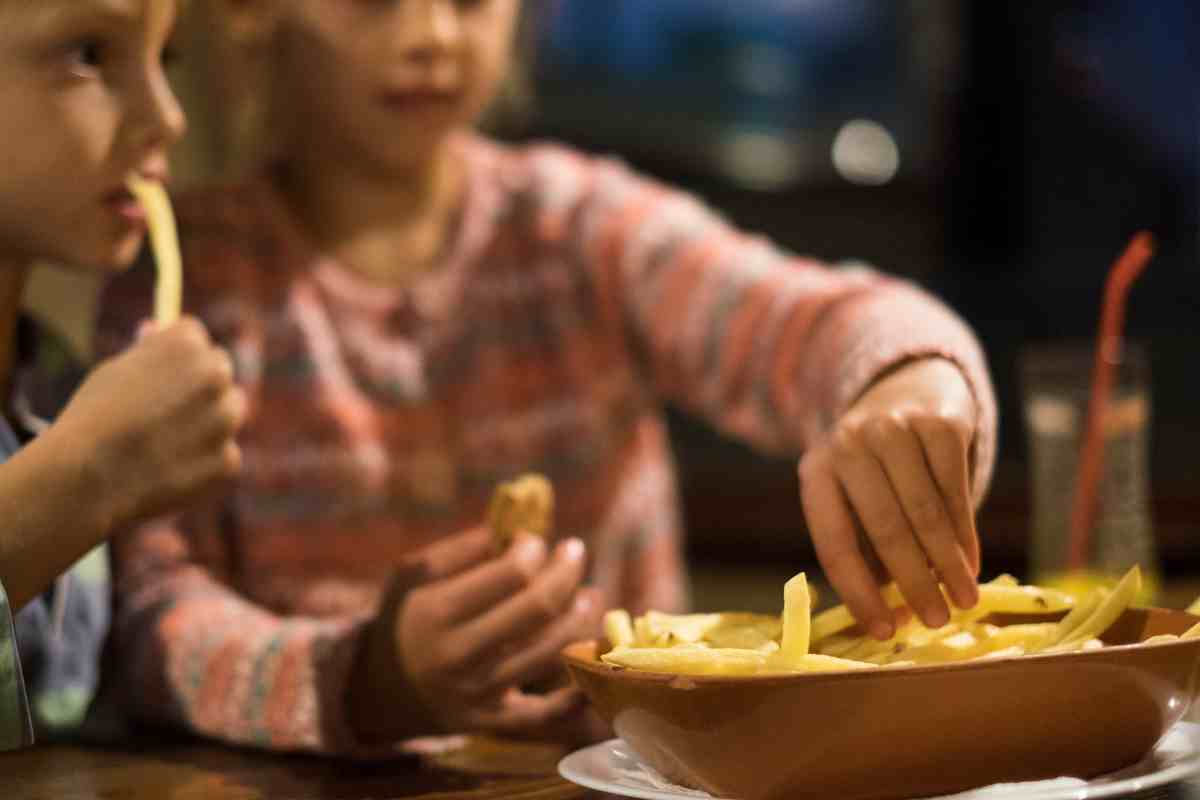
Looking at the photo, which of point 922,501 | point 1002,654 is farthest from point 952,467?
point 1002,654

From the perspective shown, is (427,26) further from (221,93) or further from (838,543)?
(838,543)

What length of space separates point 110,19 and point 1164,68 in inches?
86.2

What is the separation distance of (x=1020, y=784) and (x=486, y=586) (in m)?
0.35

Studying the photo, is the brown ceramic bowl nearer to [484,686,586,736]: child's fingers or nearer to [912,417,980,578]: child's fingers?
[912,417,980,578]: child's fingers

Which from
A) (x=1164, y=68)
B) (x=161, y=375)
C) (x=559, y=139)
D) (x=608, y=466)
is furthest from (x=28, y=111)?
(x=1164, y=68)

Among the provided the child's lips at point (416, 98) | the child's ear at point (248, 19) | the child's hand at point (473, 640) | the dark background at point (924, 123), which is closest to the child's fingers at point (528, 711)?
the child's hand at point (473, 640)

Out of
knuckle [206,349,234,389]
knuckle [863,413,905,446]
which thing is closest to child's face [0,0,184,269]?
knuckle [206,349,234,389]

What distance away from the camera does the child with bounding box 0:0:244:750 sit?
82 cm

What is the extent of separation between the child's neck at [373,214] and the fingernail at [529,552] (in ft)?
1.66

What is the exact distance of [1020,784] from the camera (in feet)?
2.05

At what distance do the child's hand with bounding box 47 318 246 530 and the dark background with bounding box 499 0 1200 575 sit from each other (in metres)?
1.74

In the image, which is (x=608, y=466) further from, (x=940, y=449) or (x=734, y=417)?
(x=940, y=449)

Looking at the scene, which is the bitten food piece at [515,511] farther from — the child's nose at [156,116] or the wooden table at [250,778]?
the child's nose at [156,116]

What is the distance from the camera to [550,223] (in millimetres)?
1415
